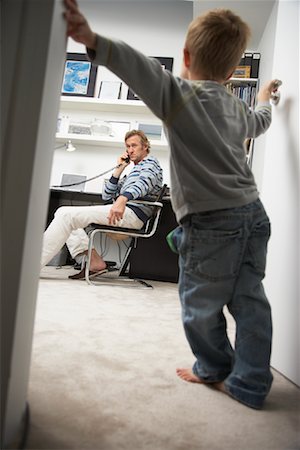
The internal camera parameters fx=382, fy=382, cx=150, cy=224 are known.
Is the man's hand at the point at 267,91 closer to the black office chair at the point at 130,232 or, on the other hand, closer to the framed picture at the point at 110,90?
the black office chair at the point at 130,232

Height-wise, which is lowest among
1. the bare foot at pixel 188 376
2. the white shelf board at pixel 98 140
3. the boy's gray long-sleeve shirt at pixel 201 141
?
the bare foot at pixel 188 376

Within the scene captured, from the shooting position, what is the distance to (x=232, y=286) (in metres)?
0.96

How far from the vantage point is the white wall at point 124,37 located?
375 centimetres

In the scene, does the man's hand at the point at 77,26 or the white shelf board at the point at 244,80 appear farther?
the white shelf board at the point at 244,80

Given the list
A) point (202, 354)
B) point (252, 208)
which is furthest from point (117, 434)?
point (252, 208)

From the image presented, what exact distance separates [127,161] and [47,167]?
2.31 m

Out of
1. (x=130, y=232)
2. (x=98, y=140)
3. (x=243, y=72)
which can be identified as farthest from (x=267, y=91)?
(x=98, y=140)

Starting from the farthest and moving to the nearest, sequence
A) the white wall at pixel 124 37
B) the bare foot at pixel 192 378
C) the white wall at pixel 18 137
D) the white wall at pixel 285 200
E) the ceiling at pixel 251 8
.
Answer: the white wall at pixel 124 37, the ceiling at pixel 251 8, the white wall at pixel 285 200, the bare foot at pixel 192 378, the white wall at pixel 18 137

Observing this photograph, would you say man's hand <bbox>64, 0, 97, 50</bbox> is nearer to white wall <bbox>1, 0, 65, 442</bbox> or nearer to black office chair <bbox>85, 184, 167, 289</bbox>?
white wall <bbox>1, 0, 65, 442</bbox>

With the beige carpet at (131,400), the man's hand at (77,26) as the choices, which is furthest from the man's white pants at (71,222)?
the man's hand at (77,26)

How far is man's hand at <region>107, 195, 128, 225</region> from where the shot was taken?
2527 millimetres

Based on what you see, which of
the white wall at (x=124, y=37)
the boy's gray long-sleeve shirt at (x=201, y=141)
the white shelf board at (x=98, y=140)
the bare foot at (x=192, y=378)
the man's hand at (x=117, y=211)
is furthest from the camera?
the white wall at (x=124, y=37)

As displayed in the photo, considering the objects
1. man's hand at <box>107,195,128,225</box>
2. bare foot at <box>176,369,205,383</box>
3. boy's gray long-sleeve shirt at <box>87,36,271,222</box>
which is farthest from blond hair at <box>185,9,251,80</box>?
man's hand at <box>107,195,128,225</box>

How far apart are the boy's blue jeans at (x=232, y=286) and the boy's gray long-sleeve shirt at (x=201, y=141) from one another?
1.8 inches
